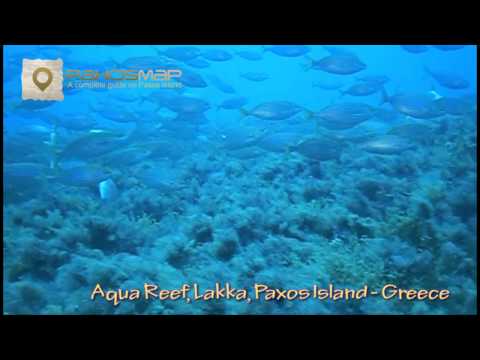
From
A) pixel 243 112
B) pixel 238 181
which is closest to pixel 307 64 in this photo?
pixel 243 112

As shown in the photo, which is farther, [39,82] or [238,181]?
[238,181]

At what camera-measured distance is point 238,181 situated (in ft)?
15.3

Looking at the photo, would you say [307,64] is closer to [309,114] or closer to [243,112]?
[309,114]

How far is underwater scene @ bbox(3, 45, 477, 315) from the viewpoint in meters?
4.24

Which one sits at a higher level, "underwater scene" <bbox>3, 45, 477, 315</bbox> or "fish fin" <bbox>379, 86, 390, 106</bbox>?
"fish fin" <bbox>379, 86, 390, 106</bbox>

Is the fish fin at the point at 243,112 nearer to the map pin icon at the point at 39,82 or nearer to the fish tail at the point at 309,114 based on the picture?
the fish tail at the point at 309,114

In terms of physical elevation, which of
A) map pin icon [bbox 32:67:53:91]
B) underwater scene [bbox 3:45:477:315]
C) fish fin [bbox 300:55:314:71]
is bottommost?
underwater scene [bbox 3:45:477:315]

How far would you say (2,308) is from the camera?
4238mm

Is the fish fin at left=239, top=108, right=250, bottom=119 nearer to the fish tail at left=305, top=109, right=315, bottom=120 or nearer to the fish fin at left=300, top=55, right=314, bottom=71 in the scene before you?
the fish tail at left=305, top=109, right=315, bottom=120

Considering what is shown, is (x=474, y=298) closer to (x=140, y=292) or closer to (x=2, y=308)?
(x=140, y=292)

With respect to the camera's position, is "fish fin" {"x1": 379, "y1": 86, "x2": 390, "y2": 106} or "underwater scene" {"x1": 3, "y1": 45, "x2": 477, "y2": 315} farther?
"fish fin" {"x1": 379, "y1": 86, "x2": 390, "y2": 106}

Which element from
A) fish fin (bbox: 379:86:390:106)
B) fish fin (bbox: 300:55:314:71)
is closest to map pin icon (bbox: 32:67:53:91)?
fish fin (bbox: 300:55:314:71)

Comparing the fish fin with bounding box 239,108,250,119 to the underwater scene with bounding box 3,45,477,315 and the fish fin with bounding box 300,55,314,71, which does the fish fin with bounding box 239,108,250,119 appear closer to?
the underwater scene with bounding box 3,45,477,315

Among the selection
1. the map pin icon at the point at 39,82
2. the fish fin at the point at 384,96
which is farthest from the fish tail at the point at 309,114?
the map pin icon at the point at 39,82
